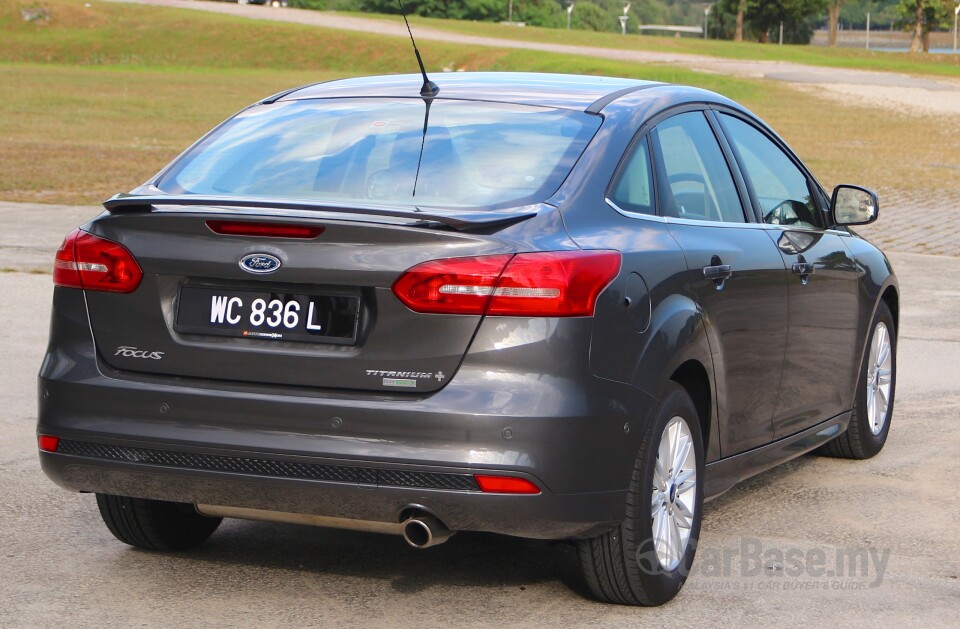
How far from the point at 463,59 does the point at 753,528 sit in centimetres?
5991

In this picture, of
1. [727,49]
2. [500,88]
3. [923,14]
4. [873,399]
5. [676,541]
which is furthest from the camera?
[923,14]

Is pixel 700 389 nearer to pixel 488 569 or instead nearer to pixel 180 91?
pixel 488 569

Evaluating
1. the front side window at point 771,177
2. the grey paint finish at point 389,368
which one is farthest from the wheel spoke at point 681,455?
the front side window at point 771,177

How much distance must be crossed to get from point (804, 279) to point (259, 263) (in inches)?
96.2

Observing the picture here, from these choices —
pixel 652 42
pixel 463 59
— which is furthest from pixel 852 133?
pixel 652 42

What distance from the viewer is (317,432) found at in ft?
13.9

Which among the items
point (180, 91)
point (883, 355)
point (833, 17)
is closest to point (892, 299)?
point (883, 355)

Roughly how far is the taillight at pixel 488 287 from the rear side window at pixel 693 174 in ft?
3.11

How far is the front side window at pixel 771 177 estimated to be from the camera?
5867 millimetres

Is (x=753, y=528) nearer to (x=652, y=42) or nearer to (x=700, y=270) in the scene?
(x=700, y=270)

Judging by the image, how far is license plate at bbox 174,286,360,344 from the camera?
4281 mm

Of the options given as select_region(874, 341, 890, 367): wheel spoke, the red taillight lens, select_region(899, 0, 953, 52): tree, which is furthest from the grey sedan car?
select_region(899, 0, 953, 52): tree

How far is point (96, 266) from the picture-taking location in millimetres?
4559

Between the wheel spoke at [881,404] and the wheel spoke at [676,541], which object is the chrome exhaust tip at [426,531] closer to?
the wheel spoke at [676,541]
